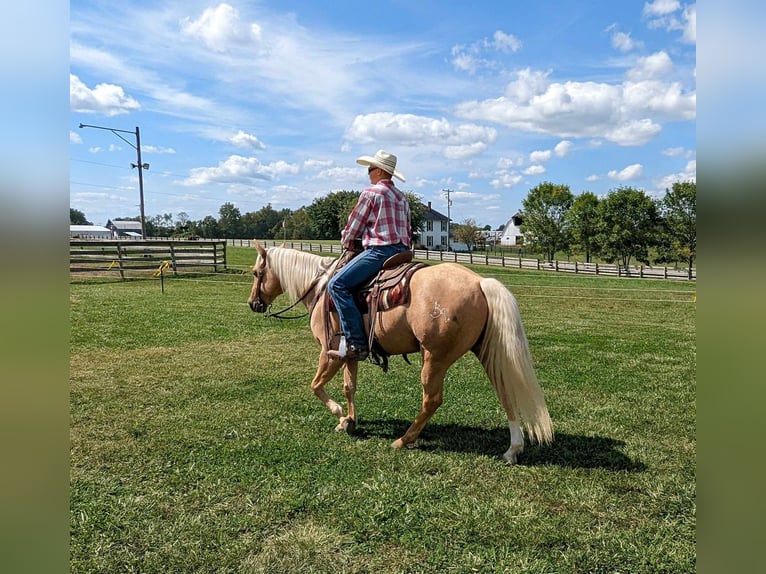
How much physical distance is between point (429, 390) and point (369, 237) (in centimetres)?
164

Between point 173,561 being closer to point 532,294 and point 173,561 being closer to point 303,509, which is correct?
point 303,509

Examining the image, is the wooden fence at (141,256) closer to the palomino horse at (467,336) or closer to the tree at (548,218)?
the palomino horse at (467,336)

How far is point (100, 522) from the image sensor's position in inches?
138

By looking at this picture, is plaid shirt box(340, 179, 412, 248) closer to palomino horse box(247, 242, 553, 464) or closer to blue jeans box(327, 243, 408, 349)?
blue jeans box(327, 243, 408, 349)

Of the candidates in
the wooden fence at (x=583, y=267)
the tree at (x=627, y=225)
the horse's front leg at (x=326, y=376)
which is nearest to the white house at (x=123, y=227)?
the wooden fence at (x=583, y=267)

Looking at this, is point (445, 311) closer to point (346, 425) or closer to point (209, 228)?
point (346, 425)

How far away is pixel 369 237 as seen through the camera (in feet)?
16.3

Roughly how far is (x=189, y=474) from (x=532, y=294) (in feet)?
58.1

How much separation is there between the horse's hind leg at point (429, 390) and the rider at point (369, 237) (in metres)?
0.69

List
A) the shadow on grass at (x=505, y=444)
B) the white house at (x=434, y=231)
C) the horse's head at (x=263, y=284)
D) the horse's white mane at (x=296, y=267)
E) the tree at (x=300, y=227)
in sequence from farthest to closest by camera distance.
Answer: the white house at (x=434, y=231) < the tree at (x=300, y=227) < the horse's head at (x=263, y=284) < the horse's white mane at (x=296, y=267) < the shadow on grass at (x=505, y=444)

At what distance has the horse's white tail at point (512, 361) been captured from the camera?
441cm

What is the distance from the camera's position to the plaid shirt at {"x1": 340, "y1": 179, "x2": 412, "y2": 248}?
4.86m

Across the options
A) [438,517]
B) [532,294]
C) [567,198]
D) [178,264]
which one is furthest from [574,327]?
[567,198]

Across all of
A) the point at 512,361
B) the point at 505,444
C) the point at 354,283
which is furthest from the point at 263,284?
the point at 505,444
